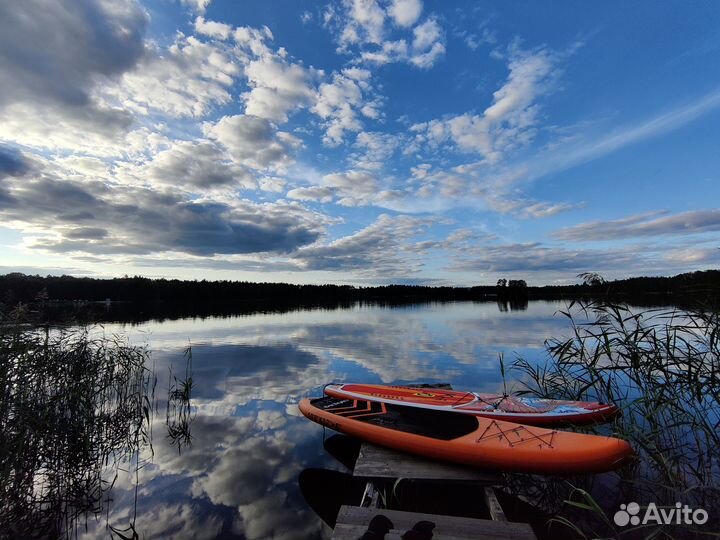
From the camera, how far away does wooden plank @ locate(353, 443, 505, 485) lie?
4777mm

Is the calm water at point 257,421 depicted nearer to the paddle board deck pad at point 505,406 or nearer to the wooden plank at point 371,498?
the wooden plank at point 371,498

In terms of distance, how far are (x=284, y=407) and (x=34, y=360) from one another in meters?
5.46

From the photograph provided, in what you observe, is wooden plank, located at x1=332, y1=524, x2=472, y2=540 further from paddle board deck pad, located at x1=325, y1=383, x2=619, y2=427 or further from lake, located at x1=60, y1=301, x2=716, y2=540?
paddle board deck pad, located at x1=325, y1=383, x2=619, y2=427

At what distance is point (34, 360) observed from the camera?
6.04 metres

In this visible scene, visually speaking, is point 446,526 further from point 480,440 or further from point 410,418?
point 410,418

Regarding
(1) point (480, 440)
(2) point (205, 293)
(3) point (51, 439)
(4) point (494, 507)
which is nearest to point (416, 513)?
(4) point (494, 507)

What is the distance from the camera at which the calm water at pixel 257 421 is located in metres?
4.91

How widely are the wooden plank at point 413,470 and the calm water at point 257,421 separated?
3.15ft

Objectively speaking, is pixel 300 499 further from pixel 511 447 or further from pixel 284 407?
pixel 284 407

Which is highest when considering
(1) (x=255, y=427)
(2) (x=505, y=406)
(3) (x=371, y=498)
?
(2) (x=505, y=406)

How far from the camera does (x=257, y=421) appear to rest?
27.9 ft

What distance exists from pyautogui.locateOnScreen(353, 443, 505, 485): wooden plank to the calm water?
3.15 feet

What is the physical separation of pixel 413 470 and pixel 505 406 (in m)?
2.25

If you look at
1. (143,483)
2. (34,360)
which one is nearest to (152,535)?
(143,483)
